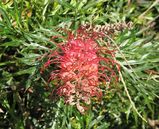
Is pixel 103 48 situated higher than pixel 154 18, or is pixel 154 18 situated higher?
pixel 103 48

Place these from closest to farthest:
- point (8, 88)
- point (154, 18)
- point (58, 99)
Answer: point (58, 99) → point (8, 88) → point (154, 18)

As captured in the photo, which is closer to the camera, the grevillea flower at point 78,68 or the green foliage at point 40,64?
the grevillea flower at point 78,68

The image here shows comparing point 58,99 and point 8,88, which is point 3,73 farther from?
point 58,99

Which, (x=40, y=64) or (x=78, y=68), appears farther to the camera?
(x=40, y=64)

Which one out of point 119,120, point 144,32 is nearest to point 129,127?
point 119,120

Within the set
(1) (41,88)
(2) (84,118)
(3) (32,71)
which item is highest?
(3) (32,71)

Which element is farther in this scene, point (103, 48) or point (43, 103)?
point (43, 103)

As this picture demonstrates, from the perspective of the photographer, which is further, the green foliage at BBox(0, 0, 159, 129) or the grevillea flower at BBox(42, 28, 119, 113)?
the green foliage at BBox(0, 0, 159, 129)

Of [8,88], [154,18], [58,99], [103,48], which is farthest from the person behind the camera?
[154,18]
